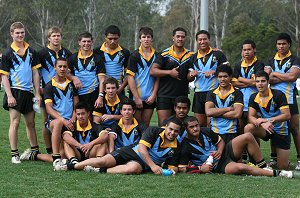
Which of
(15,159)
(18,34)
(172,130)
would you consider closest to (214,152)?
(172,130)

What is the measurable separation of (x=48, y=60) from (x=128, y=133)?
174cm

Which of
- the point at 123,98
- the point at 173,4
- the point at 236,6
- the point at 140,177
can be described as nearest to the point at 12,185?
the point at 140,177

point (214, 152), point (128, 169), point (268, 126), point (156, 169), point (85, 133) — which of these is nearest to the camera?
point (156, 169)

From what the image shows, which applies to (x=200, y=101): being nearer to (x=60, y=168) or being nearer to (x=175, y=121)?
(x=175, y=121)

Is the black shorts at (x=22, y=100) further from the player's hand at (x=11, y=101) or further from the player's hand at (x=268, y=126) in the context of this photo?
the player's hand at (x=268, y=126)

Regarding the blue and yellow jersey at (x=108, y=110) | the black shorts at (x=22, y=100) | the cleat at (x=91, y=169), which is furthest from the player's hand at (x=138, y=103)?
the black shorts at (x=22, y=100)

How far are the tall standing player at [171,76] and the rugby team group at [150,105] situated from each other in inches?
0.6

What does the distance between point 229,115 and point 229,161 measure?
0.64m

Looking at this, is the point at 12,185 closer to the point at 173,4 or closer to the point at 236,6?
the point at 236,6

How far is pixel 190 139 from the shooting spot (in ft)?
24.5

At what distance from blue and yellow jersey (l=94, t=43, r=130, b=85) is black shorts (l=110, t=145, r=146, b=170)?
1512 mm

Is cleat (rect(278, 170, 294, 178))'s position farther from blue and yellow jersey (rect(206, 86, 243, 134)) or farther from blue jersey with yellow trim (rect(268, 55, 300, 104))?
blue jersey with yellow trim (rect(268, 55, 300, 104))

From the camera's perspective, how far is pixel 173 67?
8438mm

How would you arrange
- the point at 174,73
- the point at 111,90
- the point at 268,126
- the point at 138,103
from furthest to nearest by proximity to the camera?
the point at 138,103, the point at 174,73, the point at 111,90, the point at 268,126
